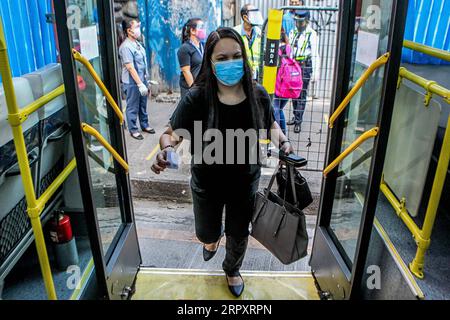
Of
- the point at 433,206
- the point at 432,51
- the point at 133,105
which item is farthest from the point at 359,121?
the point at 133,105

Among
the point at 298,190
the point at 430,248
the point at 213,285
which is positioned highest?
the point at 298,190

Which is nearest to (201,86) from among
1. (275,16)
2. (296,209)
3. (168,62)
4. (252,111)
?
(252,111)

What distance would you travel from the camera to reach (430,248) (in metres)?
2.30

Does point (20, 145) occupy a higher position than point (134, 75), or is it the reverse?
point (20, 145)

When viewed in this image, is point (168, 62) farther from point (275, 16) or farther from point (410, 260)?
point (410, 260)

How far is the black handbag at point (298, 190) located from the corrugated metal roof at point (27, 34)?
5.42 ft

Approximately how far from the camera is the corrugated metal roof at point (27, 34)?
227 cm

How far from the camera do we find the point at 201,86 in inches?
88.7

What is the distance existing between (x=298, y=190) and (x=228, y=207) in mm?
446

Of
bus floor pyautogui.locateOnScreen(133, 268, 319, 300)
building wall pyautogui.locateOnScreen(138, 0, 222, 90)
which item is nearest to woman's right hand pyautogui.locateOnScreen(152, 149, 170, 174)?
bus floor pyautogui.locateOnScreen(133, 268, 319, 300)

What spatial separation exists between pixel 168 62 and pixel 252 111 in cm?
638

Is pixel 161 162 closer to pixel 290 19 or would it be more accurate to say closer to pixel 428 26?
pixel 428 26

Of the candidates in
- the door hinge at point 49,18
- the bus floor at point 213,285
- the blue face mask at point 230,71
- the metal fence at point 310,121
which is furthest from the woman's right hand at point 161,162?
the metal fence at point 310,121

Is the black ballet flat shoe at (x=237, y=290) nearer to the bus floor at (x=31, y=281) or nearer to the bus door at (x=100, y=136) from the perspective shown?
the bus door at (x=100, y=136)
